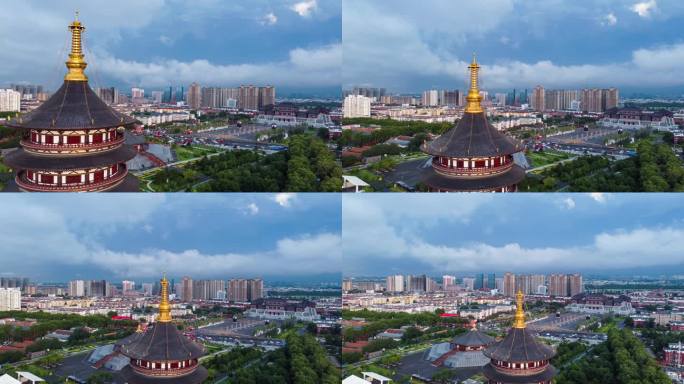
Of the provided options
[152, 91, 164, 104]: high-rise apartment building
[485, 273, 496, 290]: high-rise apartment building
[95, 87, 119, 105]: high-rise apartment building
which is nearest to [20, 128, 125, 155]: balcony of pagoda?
[95, 87, 119, 105]: high-rise apartment building

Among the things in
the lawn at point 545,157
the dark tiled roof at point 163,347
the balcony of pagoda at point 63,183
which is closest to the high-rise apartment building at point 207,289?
the dark tiled roof at point 163,347

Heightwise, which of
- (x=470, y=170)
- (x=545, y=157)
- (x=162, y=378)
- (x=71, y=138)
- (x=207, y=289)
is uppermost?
(x=545, y=157)

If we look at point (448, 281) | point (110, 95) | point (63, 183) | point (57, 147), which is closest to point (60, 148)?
→ point (57, 147)

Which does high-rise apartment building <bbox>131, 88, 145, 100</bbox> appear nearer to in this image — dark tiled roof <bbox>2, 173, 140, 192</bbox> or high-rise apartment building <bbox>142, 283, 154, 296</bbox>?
dark tiled roof <bbox>2, 173, 140, 192</bbox>

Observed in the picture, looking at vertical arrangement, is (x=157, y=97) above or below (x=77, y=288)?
above

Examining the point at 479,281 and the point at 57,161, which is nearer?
the point at 57,161

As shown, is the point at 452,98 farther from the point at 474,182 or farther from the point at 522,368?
the point at 522,368

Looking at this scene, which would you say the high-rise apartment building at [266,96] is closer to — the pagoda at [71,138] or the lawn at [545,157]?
the pagoda at [71,138]
